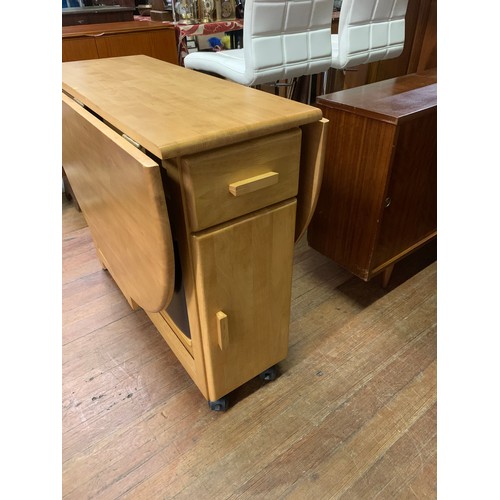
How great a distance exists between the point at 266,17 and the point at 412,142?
63 centimetres

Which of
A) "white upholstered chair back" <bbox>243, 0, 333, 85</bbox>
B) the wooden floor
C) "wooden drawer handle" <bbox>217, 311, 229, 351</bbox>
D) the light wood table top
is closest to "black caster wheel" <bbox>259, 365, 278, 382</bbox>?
the wooden floor

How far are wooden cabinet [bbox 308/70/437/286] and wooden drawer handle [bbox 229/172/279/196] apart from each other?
0.51 m

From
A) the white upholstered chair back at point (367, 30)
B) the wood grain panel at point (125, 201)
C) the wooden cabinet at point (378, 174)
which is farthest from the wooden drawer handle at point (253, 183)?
the white upholstered chair back at point (367, 30)

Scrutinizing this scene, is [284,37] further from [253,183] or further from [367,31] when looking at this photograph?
[253,183]

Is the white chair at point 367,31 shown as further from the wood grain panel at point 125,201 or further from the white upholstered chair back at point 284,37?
the wood grain panel at point 125,201

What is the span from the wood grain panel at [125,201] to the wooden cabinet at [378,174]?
0.71 metres

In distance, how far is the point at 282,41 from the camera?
1.36m

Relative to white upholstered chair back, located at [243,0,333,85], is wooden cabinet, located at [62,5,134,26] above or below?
above

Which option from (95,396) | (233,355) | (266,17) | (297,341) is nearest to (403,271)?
(297,341)

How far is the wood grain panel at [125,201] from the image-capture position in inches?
26.0

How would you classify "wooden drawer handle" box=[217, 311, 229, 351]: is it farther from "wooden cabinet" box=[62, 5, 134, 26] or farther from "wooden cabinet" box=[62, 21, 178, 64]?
"wooden cabinet" box=[62, 5, 134, 26]

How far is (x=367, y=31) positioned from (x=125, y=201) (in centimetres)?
140

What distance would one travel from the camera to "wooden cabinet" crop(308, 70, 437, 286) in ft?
3.64

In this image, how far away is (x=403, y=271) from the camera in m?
1.60
